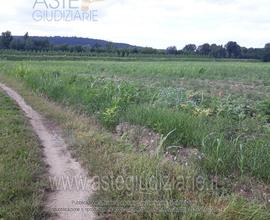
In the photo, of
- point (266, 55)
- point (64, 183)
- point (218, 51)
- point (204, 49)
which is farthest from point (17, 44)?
point (64, 183)

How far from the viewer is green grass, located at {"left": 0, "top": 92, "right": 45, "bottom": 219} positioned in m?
4.78

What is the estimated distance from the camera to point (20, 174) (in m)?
5.75

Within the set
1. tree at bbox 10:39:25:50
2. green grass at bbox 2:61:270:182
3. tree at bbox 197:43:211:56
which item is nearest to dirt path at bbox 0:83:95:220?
green grass at bbox 2:61:270:182

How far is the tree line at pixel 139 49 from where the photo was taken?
273 ft

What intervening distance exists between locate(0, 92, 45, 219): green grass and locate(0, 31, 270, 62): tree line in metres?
76.6

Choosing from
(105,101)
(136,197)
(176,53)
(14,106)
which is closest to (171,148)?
(136,197)

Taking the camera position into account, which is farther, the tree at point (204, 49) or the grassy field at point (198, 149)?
the tree at point (204, 49)

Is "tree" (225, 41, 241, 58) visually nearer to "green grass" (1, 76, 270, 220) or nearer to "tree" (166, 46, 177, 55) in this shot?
"tree" (166, 46, 177, 55)

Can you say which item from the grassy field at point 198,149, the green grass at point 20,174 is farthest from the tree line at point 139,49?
the green grass at point 20,174

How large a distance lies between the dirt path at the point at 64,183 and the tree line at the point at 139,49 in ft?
253

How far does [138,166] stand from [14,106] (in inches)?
291

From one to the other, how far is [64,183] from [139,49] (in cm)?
8444

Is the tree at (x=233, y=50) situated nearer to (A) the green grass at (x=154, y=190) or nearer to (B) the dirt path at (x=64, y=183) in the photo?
(B) the dirt path at (x=64, y=183)

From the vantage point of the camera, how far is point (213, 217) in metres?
4.39
